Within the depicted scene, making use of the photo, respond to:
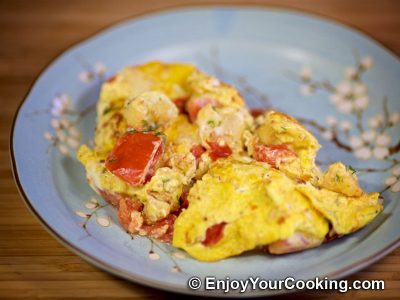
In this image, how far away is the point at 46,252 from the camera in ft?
6.57

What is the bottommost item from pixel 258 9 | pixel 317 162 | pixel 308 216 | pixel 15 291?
pixel 15 291

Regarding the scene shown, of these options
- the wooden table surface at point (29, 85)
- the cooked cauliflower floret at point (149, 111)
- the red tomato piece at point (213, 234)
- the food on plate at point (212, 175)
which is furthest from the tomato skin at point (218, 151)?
the wooden table surface at point (29, 85)

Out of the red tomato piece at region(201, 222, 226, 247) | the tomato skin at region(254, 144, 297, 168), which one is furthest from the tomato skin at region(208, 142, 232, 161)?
the red tomato piece at region(201, 222, 226, 247)

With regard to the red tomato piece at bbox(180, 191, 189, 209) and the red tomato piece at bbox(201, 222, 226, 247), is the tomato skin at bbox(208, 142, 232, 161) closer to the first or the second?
the red tomato piece at bbox(180, 191, 189, 209)

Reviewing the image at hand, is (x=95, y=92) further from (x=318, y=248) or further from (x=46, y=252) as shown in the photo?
(x=318, y=248)

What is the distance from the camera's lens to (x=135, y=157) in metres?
2.01

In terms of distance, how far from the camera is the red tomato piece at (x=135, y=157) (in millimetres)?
1994

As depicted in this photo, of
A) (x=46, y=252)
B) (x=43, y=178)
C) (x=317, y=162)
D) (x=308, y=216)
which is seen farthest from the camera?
(x=317, y=162)

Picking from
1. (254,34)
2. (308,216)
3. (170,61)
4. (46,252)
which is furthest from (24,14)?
(308,216)

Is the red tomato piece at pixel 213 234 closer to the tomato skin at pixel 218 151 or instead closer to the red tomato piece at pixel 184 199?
the red tomato piece at pixel 184 199

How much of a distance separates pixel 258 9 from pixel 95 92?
3.24 feet

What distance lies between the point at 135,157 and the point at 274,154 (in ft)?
1.66

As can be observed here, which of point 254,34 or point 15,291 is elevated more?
point 254,34

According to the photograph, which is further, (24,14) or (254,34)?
(24,14)
